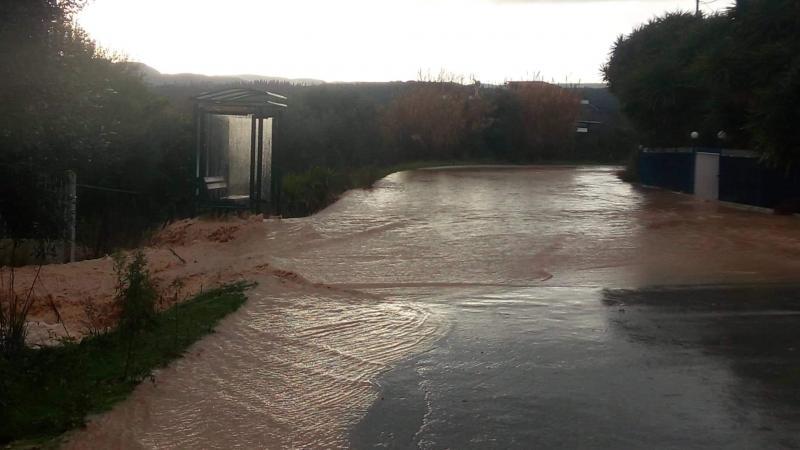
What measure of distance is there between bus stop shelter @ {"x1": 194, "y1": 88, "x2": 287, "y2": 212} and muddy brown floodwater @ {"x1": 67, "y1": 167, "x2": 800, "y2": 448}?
1.38 metres

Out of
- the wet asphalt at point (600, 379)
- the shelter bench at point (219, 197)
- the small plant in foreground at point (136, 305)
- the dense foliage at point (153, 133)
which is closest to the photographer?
the wet asphalt at point (600, 379)

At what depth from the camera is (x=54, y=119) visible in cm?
844

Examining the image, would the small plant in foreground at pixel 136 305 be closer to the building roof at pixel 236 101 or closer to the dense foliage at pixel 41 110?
the dense foliage at pixel 41 110

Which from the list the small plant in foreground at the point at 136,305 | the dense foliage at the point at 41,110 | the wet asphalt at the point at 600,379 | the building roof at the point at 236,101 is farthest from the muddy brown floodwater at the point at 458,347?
the building roof at the point at 236,101

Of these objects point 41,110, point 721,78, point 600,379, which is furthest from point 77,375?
point 721,78

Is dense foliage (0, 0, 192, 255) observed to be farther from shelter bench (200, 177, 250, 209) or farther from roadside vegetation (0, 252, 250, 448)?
shelter bench (200, 177, 250, 209)

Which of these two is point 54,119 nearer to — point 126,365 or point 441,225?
point 126,365

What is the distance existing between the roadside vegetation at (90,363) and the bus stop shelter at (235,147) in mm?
9658

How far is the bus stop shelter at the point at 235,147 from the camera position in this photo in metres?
20.3

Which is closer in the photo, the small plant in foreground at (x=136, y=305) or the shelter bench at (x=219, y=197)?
the small plant in foreground at (x=136, y=305)

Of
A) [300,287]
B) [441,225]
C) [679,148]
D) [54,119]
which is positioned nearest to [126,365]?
[54,119]

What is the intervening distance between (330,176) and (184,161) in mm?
3851

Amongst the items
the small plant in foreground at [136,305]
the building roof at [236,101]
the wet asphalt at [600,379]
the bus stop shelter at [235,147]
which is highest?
the building roof at [236,101]

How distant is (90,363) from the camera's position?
8.12 m
